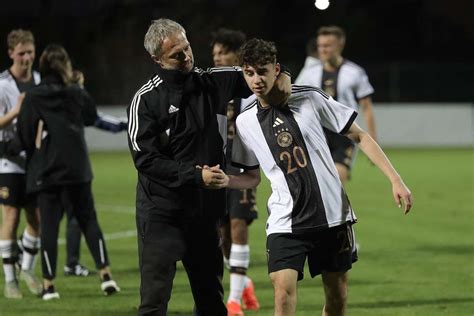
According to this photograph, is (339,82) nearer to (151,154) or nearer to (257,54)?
(257,54)

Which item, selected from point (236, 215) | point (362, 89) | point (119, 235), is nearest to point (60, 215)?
point (236, 215)

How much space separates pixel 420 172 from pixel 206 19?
16.2 m

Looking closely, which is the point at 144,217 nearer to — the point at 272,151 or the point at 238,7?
the point at 272,151

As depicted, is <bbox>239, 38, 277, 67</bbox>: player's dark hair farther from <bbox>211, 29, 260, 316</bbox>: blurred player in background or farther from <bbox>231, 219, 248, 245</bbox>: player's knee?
<bbox>231, 219, 248, 245</bbox>: player's knee

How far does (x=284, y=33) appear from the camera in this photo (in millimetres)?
41656

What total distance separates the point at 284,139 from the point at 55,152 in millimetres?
3413

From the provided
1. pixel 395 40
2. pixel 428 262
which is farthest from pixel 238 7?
pixel 428 262

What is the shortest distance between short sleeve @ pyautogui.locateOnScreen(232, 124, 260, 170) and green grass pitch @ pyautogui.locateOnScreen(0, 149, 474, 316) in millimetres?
2425

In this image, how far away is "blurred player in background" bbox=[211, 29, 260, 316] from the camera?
344 inches

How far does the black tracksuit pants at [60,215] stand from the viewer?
9.54m

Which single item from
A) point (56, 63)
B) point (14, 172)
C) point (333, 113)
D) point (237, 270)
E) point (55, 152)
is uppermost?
point (56, 63)

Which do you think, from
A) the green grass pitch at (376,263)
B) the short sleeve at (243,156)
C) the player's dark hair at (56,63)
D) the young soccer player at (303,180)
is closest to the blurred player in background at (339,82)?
the green grass pitch at (376,263)

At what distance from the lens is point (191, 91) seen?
21.2ft

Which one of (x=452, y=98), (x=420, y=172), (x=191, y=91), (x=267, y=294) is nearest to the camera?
(x=191, y=91)
